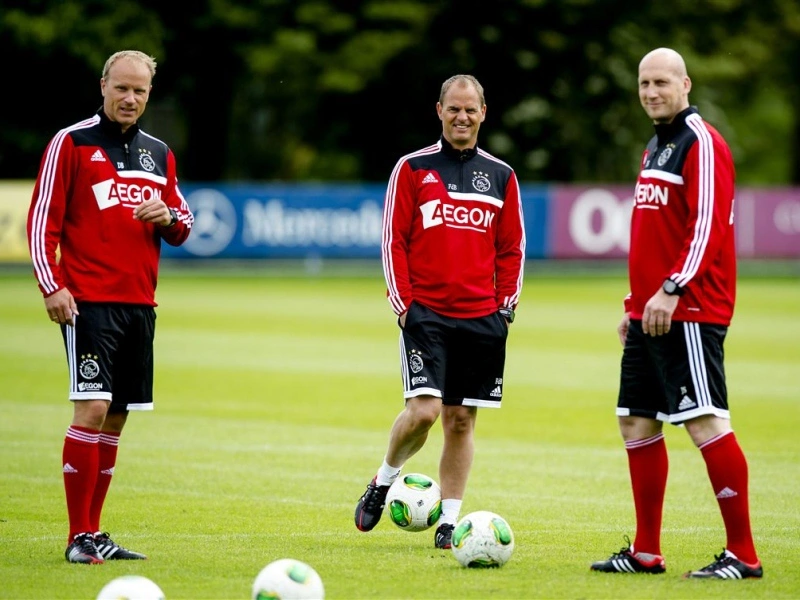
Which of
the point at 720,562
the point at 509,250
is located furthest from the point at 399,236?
the point at 720,562

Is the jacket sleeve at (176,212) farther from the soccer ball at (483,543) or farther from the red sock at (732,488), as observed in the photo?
the red sock at (732,488)

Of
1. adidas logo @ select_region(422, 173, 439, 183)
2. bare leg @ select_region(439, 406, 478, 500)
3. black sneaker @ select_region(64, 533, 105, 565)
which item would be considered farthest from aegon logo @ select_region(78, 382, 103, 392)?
adidas logo @ select_region(422, 173, 439, 183)

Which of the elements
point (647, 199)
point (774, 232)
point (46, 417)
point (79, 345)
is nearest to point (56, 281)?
point (79, 345)

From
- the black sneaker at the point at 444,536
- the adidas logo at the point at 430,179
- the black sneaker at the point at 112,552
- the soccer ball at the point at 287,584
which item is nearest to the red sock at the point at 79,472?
the black sneaker at the point at 112,552

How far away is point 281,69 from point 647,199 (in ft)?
114

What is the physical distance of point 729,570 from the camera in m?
→ 7.11

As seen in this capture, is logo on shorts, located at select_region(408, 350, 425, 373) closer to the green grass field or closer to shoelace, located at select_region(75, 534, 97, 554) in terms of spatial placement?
the green grass field

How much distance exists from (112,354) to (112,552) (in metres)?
1.03

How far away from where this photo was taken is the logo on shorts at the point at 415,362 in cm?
804

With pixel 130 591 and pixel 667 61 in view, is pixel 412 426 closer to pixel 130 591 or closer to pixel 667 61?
pixel 667 61

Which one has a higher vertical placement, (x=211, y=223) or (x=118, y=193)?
(x=118, y=193)

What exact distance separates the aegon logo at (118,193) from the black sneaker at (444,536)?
2.44m

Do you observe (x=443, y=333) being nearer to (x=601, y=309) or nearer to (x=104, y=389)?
(x=104, y=389)

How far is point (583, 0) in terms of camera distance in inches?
1598
